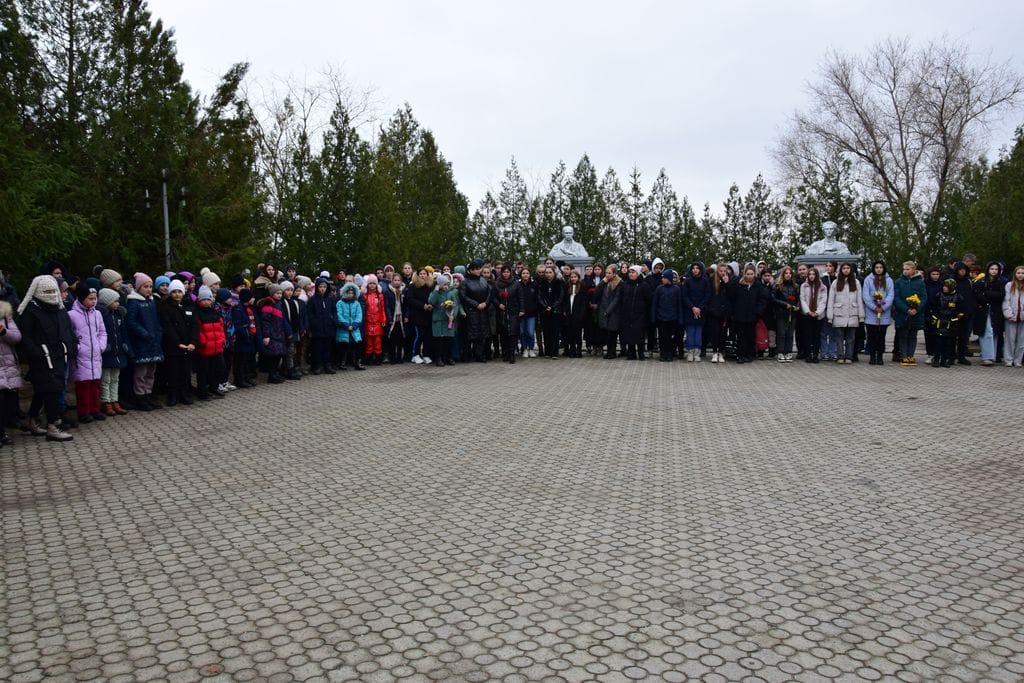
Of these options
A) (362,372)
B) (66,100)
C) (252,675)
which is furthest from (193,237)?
(252,675)

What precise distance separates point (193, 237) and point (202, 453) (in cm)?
1326

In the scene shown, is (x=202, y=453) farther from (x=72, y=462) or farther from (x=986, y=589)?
(x=986, y=589)

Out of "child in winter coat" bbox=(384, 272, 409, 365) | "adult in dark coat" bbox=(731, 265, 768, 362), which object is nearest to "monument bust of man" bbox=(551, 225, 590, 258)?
"child in winter coat" bbox=(384, 272, 409, 365)

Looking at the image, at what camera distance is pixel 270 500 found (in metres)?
6.04

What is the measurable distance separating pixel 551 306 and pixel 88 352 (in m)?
9.02

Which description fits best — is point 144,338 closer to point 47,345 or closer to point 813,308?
point 47,345

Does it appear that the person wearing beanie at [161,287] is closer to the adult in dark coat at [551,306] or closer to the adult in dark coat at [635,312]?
the adult in dark coat at [551,306]

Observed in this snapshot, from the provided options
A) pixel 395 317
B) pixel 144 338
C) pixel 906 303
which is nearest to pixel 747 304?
pixel 906 303

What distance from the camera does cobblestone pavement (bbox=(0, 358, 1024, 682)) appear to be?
11.7 feet

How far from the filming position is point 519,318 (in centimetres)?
1580

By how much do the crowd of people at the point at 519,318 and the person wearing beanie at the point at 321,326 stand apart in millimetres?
27

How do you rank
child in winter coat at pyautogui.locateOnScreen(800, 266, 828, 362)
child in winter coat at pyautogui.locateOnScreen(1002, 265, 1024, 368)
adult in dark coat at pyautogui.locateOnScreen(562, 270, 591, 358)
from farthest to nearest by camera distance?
→ adult in dark coat at pyautogui.locateOnScreen(562, 270, 591, 358)
child in winter coat at pyautogui.locateOnScreen(800, 266, 828, 362)
child in winter coat at pyautogui.locateOnScreen(1002, 265, 1024, 368)

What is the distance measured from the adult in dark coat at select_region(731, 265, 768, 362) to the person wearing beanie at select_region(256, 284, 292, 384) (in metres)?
8.36

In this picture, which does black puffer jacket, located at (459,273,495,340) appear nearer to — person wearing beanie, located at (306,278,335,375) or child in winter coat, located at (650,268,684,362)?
person wearing beanie, located at (306,278,335,375)
